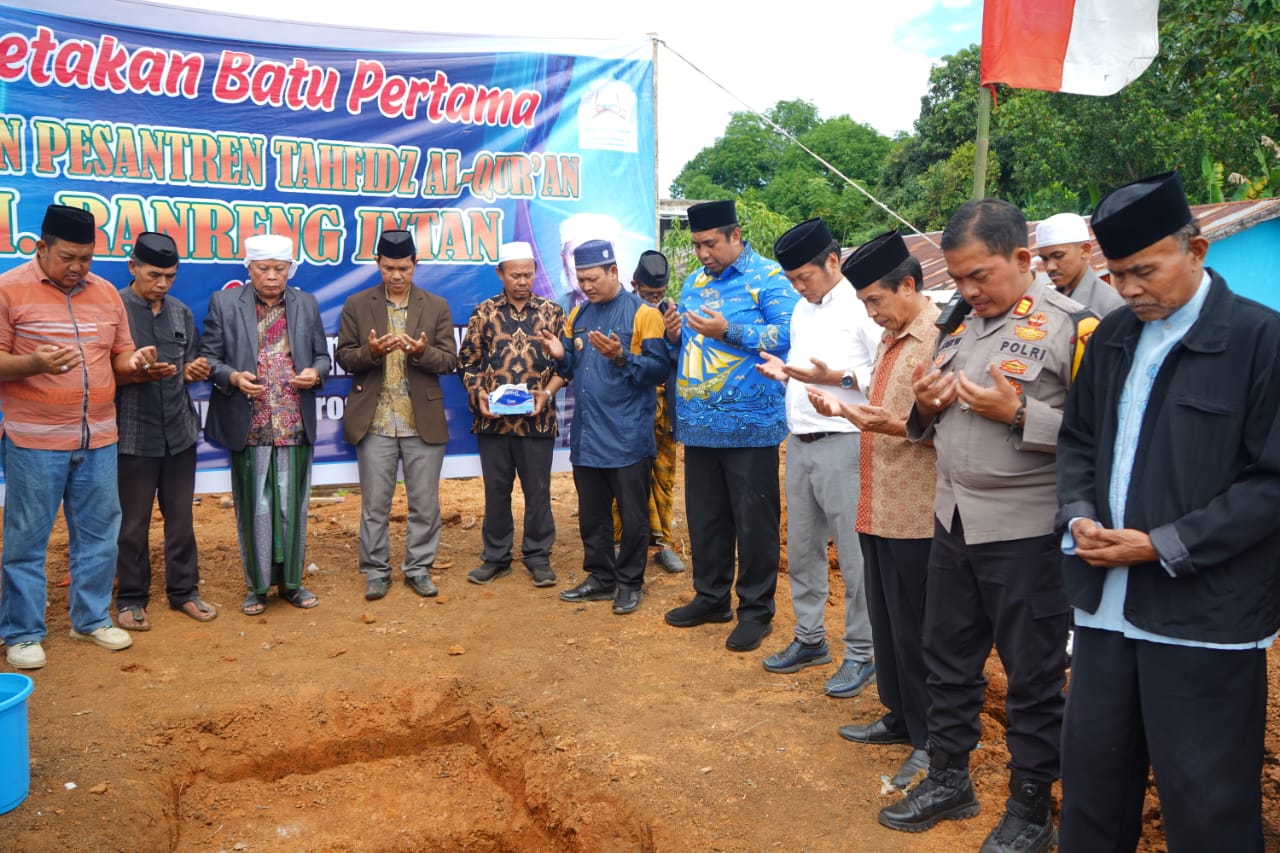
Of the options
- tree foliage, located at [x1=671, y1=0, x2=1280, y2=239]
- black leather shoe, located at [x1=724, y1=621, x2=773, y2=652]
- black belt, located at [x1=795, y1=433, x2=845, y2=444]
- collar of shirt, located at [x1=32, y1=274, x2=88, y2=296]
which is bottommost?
black leather shoe, located at [x1=724, y1=621, x2=773, y2=652]

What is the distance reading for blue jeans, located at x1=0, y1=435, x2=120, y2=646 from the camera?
4.48m

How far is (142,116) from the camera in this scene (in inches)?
214

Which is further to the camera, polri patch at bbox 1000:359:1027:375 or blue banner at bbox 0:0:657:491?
blue banner at bbox 0:0:657:491

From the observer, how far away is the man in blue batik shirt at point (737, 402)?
4.62m

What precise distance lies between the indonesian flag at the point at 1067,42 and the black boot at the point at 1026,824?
14.6ft

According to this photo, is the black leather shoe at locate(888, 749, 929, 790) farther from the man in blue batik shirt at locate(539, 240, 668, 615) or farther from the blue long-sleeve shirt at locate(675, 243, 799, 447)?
the man in blue batik shirt at locate(539, 240, 668, 615)

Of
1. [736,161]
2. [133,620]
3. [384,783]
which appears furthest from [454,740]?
[736,161]

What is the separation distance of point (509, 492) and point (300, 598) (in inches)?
51.6

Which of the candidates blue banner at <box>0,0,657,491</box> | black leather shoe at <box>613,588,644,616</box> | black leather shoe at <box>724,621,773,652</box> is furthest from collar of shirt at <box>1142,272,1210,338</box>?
blue banner at <box>0,0,657,491</box>

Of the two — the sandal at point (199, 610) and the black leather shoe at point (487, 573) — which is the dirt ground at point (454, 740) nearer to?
the sandal at point (199, 610)

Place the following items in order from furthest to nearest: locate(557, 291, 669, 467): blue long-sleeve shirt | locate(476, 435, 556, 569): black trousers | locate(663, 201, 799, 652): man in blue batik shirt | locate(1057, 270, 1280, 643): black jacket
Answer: locate(476, 435, 556, 569): black trousers, locate(557, 291, 669, 467): blue long-sleeve shirt, locate(663, 201, 799, 652): man in blue batik shirt, locate(1057, 270, 1280, 643): black jacket

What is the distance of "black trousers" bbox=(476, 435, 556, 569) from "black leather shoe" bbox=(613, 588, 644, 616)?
65 cm

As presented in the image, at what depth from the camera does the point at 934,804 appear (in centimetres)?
318

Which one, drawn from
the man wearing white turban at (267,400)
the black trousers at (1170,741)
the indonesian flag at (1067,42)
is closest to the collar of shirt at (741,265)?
the man wearing white turban at (267,400)
